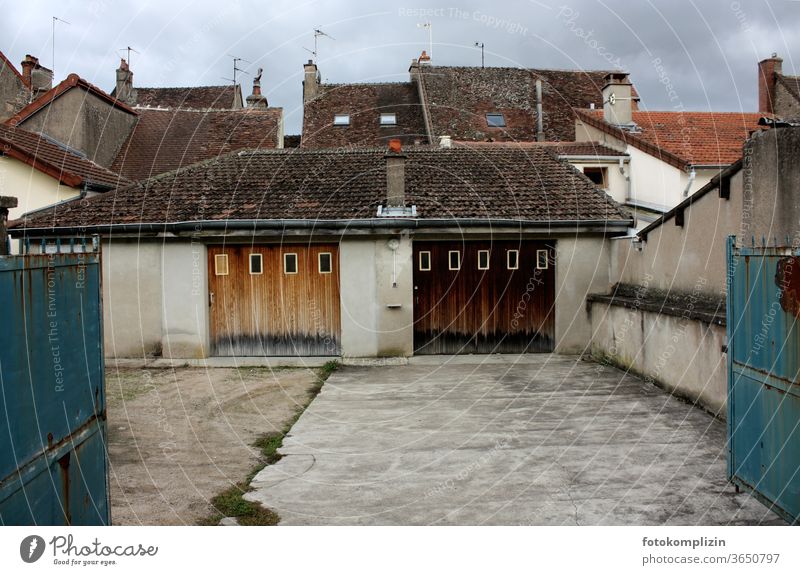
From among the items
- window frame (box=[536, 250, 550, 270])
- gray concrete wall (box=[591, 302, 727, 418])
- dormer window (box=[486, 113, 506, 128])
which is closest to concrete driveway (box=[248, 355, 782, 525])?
gray concrete wall (box=[591, 302, 727, 418])

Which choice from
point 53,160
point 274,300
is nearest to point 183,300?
point 274,300

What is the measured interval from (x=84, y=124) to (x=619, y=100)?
17716 mm

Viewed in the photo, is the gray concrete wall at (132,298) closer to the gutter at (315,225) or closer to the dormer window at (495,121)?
the gutter at (315,225)

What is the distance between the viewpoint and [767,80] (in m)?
31.0

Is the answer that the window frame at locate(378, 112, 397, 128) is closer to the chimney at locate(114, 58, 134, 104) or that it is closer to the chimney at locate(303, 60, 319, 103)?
the chimney at locate(303, 60, 319, 103)

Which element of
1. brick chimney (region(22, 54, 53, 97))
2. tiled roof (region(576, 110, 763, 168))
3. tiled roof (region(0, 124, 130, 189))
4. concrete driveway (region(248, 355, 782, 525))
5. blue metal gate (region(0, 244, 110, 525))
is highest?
brick chimney (region(22, 54, 53, 97))

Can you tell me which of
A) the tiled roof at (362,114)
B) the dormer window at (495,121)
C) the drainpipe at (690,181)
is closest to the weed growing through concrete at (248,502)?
the drainpipe at (690,181)

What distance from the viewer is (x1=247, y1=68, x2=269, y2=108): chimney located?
3428cm

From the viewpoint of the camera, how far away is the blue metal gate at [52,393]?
3.83 metres

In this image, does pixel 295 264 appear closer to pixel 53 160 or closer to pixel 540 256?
pixel 540 256

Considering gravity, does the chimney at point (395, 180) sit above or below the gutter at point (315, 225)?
above

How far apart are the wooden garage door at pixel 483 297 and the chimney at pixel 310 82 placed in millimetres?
20028

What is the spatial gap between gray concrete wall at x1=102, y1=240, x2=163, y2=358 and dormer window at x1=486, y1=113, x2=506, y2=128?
1806cm

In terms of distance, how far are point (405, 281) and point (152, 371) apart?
5289mm
